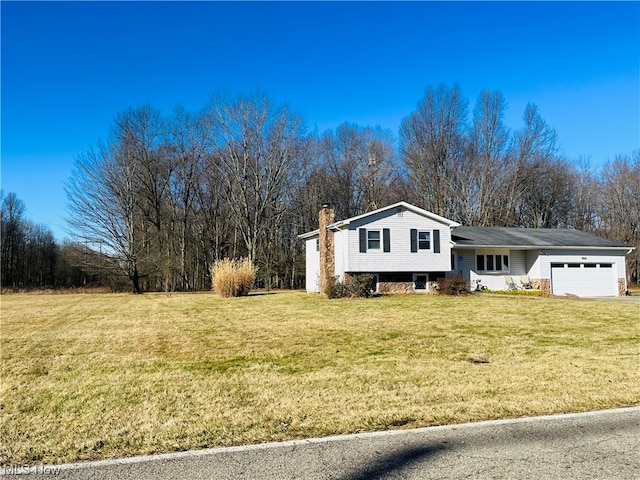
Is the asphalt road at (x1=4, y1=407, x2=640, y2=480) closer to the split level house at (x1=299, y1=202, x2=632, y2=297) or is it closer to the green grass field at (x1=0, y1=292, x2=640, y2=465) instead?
the green grass field at (x1=0, y1=292, x2=640, y2=465)

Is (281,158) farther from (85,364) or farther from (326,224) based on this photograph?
(85,364)

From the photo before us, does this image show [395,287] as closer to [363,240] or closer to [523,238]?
[363,240]

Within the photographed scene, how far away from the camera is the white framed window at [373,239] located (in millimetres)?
23355

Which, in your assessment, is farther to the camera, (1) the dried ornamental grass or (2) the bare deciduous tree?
(2) the bare deciduous tree

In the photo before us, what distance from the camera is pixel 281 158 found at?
1379 inches

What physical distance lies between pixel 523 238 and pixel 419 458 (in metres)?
25.1

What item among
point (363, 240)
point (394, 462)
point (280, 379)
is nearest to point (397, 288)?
point (363, 240)

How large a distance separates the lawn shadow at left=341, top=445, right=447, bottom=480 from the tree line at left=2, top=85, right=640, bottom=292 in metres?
30.8

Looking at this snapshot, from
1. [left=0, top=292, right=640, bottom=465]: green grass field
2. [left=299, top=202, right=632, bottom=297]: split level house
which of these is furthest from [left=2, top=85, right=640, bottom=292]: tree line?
[left=0, top=292, right=640, bottom=465]: green grass field

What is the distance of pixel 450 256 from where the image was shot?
24531mm

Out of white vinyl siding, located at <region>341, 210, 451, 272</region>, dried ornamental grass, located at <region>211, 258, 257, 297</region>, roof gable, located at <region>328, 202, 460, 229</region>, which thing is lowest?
dried ornamental grass, located at <region>211, 258, 257, 297</region>

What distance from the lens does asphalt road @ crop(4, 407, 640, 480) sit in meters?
3.28

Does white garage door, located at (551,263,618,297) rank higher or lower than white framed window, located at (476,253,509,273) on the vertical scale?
lower

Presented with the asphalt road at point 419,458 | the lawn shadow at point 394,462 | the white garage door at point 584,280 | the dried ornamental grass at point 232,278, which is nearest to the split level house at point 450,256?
the white garage door at point 584,280
